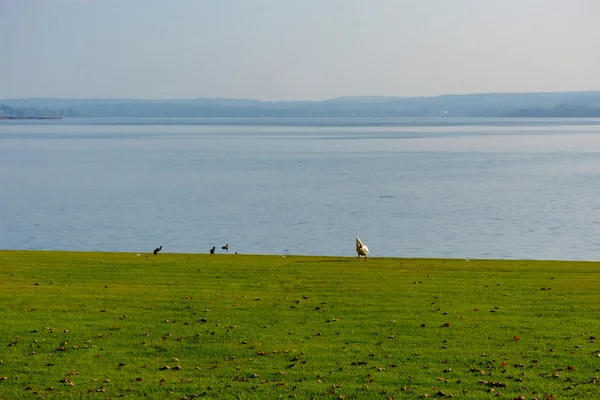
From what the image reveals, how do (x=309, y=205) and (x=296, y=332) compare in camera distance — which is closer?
(x=296, y=332)

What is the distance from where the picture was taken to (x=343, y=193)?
7312cm

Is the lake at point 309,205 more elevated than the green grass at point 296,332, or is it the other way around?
the green grass at point 296,332

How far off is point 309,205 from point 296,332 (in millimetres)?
45639

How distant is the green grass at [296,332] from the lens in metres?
14.6

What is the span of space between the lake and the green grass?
1622cm

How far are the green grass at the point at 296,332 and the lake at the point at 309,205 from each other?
1622 cm

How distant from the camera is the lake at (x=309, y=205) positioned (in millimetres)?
44750

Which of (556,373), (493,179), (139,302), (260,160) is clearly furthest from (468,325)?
(260,160)

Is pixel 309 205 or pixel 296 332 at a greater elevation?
pixel 296 332

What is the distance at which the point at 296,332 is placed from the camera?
59.4 feet

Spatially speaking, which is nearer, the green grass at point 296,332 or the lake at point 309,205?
the green grass at point 296,332

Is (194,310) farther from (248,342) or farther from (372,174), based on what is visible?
(372,174)

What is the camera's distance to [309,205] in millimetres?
63656

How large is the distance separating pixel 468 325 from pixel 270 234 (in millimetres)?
30118
